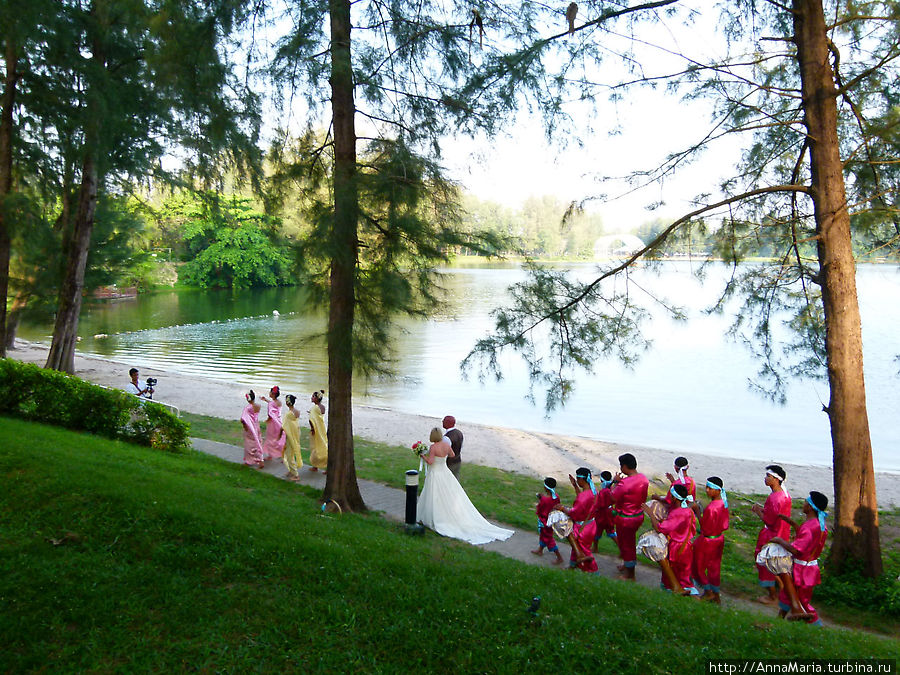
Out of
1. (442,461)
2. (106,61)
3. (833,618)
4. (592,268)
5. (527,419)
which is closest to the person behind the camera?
(833,618)

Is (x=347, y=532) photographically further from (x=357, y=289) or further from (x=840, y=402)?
(x=840, y=402)

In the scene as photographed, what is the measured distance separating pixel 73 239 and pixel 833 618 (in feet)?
57.9

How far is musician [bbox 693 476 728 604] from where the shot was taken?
655 centimetres

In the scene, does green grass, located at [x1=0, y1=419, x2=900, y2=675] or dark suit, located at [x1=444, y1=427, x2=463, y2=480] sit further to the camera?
dark suit, located at [x1=444, y1=427, x2=463, y2=480]

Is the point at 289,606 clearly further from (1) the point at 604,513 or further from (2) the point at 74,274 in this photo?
(2) the point at 74,274

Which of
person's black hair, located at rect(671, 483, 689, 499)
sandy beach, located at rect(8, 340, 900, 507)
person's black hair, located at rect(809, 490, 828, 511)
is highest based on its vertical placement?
person's black hair, located at rect(809, 490, 828, 511)

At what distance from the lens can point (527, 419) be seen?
21.3m

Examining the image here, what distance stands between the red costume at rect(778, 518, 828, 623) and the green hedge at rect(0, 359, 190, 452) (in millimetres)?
9503

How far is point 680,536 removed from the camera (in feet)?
21.5

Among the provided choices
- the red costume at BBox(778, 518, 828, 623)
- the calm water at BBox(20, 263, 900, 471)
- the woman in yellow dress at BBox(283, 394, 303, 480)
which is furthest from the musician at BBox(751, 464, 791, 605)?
the woman in yellow dress at BBox(283, 394, 303, 480)

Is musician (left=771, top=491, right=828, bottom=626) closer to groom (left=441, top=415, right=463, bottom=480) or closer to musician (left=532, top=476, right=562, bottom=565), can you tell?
musician (left=532, top=476, right=562, bottom=565)

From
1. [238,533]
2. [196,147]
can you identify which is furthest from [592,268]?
[196,147]

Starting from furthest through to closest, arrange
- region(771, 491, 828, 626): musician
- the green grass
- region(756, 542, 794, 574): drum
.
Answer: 1. region(756, 542, 794, 574): drum
2. region(771, 491, 828, 626): musician
3. the green grass

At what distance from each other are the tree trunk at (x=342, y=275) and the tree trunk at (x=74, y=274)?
9.90 m
